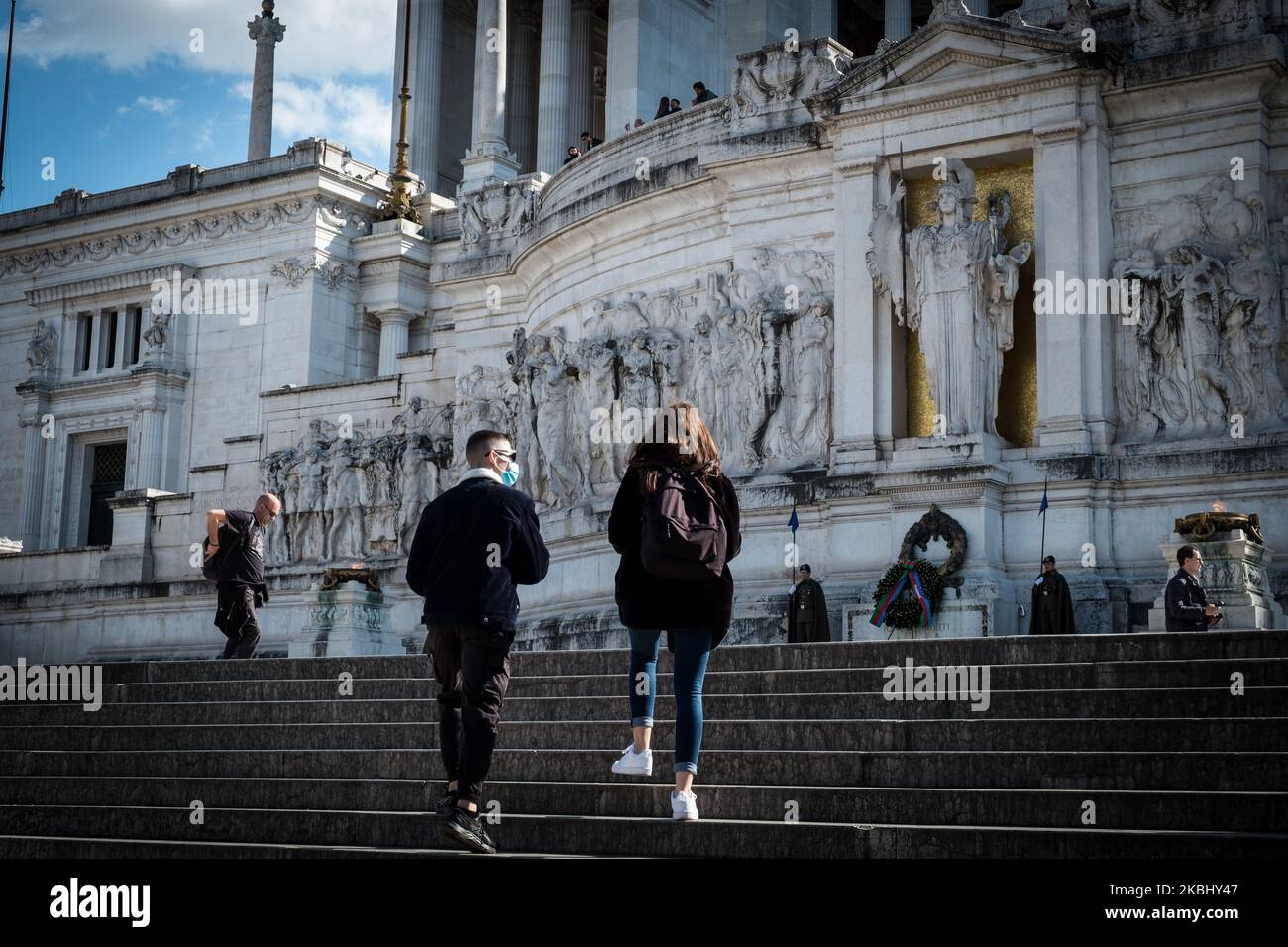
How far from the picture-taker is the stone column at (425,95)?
184ft

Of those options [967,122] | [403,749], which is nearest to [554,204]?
[967,122]

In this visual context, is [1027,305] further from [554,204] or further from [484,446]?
[484,446]

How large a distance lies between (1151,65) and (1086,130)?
1.09 metres

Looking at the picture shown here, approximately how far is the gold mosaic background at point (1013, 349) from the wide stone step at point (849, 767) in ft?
33.7

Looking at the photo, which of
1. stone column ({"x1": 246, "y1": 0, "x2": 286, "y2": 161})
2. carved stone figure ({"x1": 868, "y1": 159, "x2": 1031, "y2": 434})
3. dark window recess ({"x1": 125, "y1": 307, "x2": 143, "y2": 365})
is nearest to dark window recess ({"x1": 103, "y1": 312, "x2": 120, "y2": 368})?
dark window recess ({"x1": 125, "y1": 307, "x2": 143, "y2": 365})

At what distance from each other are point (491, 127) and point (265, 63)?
17865 millimetres

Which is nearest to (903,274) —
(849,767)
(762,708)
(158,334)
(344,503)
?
(762,708)

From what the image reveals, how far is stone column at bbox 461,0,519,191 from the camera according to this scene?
40.5m

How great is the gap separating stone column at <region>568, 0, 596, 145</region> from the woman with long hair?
138 ft

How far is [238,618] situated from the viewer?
63.0ft

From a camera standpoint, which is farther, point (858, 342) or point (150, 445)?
point (150, 445)

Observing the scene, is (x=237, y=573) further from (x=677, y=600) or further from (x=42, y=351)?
(x=42, y=351)

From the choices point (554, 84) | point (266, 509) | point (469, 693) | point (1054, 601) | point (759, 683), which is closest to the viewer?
point (469, 693)

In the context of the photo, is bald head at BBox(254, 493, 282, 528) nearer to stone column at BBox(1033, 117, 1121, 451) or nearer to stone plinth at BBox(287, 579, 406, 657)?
stone plinth at BBox(287, 579, 406, 657)
